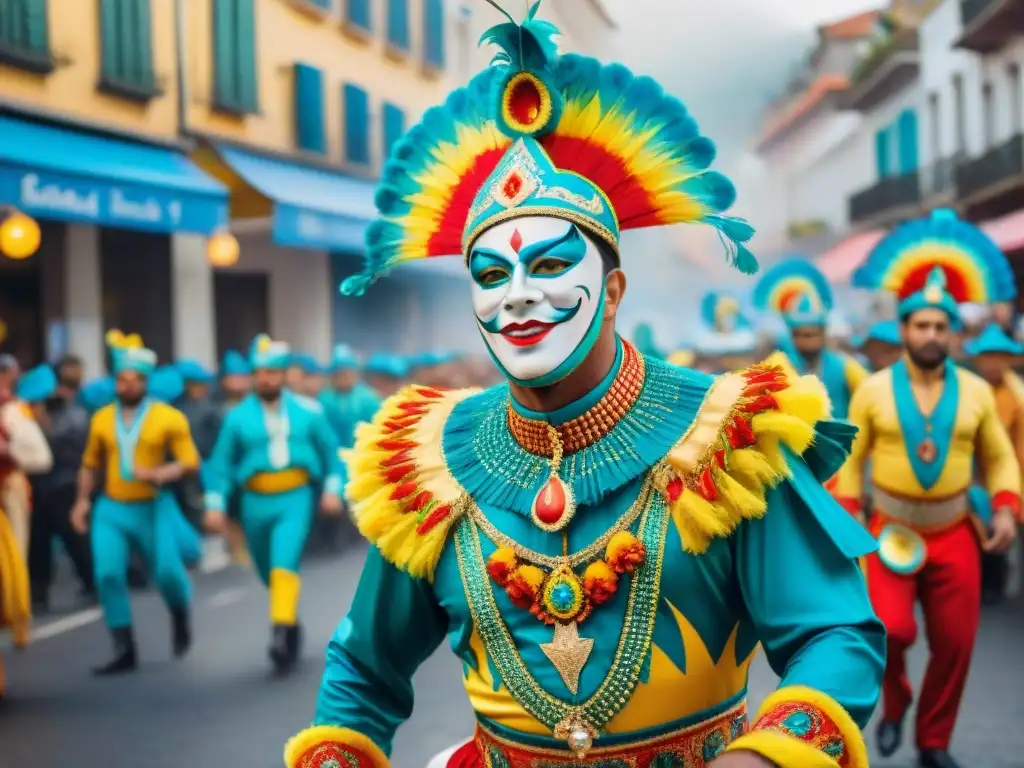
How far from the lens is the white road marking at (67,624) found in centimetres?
928

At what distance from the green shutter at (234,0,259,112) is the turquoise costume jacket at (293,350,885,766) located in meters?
14.1

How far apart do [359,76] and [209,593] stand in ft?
34.1

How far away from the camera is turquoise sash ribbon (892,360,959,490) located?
19.4 feet

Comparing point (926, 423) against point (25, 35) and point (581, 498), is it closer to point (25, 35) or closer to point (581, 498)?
point (581, 498)

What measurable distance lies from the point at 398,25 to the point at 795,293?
11.1m

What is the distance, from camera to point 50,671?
820 cm

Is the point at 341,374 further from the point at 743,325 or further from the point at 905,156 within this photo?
the point at 905,156

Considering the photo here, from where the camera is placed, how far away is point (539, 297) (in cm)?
255

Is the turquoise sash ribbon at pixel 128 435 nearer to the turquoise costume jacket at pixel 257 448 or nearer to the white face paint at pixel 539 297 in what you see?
the turquoise costume jacket at pixel 257 448

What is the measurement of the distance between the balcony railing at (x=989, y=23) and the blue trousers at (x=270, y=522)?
17.4m


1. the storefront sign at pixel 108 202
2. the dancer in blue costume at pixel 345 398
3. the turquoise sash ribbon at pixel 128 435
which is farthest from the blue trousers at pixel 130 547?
the dancer in blue costume at pixel 345 398

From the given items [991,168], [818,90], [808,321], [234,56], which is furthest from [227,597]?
[818,90]

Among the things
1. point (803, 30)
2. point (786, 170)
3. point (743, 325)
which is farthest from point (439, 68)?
point (786, 170)

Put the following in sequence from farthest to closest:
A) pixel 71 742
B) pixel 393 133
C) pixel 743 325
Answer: pixel 393 133
pixel 743 325
pixel 71 742
